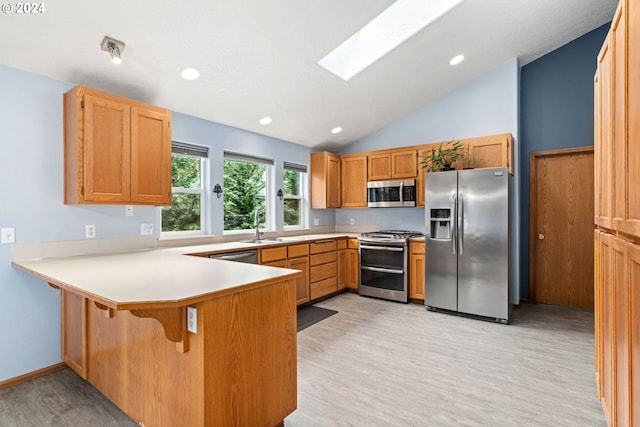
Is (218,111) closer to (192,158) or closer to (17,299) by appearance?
(192,158)

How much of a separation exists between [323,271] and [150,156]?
2.68 metres

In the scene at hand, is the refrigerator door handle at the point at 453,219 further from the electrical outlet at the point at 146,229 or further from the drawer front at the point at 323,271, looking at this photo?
the electrical outlet at the point at 146,229

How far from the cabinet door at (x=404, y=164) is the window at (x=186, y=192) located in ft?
8.91

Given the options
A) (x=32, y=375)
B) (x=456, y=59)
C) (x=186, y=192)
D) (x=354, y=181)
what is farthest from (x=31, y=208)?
(x=456, y=59)

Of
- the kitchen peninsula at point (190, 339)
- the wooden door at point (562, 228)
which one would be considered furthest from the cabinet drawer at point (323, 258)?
the wooden door at point (562, 228)

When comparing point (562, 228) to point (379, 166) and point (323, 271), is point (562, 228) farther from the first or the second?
point (323, 271)

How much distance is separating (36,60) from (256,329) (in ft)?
8.58

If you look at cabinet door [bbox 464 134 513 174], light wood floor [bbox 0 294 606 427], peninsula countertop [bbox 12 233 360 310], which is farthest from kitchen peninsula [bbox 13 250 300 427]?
cabinet door [bbox 464 134 513 174]

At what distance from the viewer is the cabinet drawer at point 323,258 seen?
4.40 metres

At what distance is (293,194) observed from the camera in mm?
5270

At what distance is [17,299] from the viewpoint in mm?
2439

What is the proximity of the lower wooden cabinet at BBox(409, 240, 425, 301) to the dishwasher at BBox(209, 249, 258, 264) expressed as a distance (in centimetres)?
214

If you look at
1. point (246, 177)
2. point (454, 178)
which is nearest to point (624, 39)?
point (454, 178)

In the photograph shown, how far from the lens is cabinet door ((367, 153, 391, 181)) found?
16.3ft
